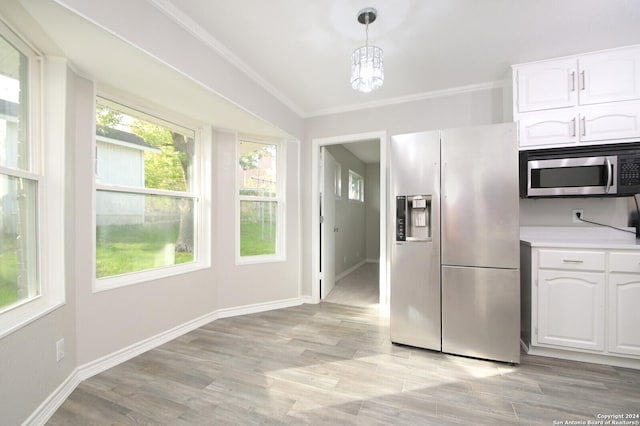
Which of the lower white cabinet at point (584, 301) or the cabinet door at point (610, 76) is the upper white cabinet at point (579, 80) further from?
the lower white cabinet at point (584, 301)

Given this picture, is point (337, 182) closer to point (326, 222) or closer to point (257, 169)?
point (326, 222)

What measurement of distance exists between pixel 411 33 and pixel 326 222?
2387 millimetres

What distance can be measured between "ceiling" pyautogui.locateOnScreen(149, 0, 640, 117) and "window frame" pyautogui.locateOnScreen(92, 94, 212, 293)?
0.84 meters

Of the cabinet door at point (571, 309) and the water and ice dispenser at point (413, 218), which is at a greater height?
the water and ice dispenser at point (413, 218)

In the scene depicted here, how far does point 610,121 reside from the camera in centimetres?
215

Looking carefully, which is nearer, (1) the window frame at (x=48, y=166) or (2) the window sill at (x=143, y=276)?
(1) the window frame at (x=48, y=166)

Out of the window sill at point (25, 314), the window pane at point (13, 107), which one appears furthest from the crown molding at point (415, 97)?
the window sill at point (25, 314)

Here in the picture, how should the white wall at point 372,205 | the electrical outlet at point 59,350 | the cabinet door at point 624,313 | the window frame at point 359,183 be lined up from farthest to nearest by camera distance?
1. the white wall at point 372,205
2. the window frame at point 359,183
3. the cabinet door at point 624,313
4. the electrical outlet at point 59,350

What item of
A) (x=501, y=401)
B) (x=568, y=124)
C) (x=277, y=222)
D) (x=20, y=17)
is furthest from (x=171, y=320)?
(x=568, y=124)

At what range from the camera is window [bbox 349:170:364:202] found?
229 inches

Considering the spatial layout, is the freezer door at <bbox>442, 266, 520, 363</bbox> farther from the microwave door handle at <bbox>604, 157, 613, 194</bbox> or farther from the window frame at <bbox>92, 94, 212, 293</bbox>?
the window frame at <bbox>92, 94, 212, 293</bbox>

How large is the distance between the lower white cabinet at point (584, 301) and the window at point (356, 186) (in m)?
3.83

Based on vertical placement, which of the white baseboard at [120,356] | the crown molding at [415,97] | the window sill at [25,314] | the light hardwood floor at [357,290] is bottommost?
the light hardwood floor at [357,290]

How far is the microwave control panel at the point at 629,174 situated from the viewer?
208cm
